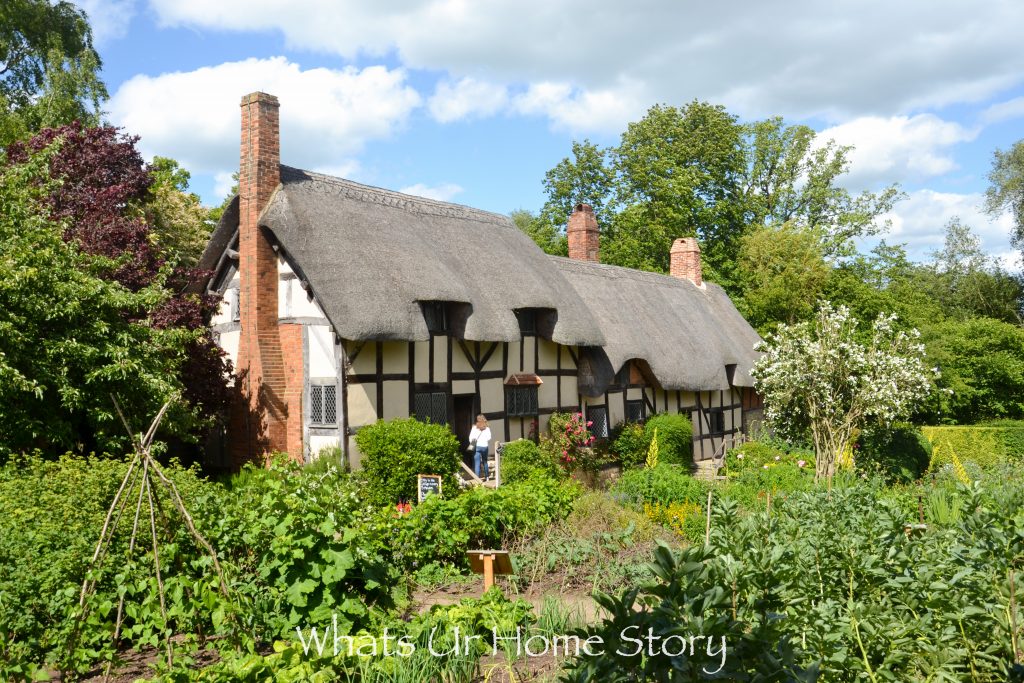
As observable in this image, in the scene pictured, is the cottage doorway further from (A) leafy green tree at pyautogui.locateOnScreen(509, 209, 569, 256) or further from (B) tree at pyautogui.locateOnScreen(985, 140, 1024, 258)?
(B) tree at pyautogui.locateOnScreen(985, 140, 1024, 258)

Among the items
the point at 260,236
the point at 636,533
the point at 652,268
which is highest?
the point at 652,268

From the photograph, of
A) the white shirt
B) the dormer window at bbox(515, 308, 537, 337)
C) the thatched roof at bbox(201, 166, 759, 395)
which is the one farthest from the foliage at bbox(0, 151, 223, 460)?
the dormer window at bbox(515, 308, 537, 337)

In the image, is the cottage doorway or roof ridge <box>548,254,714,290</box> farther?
roof ridge <box>548,254,714,290</box>

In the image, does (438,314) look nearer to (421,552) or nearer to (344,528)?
(421,552)

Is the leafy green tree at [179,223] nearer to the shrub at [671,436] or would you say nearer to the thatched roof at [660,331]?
the thatched roof at [660,331]

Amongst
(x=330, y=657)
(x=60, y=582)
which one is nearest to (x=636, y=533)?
(x=330, y=657)

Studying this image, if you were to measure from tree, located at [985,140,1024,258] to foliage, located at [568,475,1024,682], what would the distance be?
34361mm

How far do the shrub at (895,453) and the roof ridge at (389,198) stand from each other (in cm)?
994

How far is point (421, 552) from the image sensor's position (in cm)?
935

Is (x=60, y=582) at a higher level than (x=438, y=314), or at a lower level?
lower

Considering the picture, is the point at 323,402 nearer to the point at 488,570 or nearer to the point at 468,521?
the point at 468,521

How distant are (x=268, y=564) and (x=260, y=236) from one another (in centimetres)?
931

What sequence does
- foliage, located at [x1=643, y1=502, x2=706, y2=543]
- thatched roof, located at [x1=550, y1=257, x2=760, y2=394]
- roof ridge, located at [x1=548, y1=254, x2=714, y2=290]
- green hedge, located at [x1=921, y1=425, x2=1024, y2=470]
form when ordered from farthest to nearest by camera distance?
green hedge, located at [x1=921, y1=425, x2=1024, y2=470]
roof ridge, located at [x1=548, y1=254, x2=714, y2=290]
thatched roof, located at [x1=550, y1=257, x2=760, y2=394]
foliage, located at [x1=643, y1=502, x2=706, y2=543]

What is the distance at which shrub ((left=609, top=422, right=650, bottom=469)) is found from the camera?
1942cm
